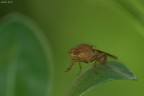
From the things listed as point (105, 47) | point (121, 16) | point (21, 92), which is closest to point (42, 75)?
point (21, 92)

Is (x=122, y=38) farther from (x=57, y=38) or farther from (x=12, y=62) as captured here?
(x=12, y=62)

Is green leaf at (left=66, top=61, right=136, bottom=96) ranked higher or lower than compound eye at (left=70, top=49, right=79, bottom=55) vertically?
lower

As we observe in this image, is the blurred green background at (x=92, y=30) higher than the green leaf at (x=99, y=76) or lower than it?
higher

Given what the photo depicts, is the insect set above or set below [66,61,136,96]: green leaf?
above
